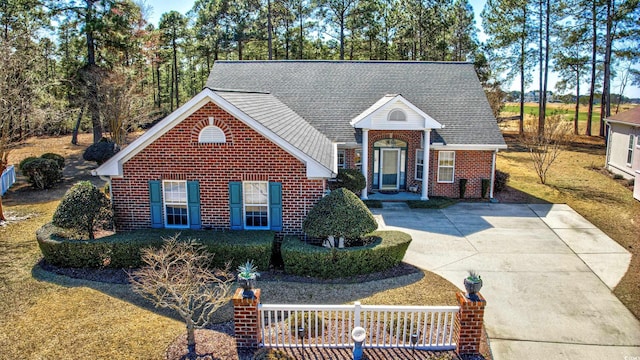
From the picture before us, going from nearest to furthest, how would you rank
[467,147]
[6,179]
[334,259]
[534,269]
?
[334,259], [534,269], [467,147], [6,179]

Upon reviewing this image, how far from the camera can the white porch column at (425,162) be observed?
793 inches

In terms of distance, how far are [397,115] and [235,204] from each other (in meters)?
9.48

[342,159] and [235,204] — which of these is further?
[342,159]

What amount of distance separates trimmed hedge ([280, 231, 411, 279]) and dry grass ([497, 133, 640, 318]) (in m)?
6.01

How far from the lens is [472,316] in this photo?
827 centimetres

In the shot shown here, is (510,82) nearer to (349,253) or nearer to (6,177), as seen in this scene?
(349,253)

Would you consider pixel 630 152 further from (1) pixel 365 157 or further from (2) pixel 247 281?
(2) pixel 247 281

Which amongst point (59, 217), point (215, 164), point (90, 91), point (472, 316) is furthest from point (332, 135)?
point (90, 91)

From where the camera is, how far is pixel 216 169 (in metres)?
13.2

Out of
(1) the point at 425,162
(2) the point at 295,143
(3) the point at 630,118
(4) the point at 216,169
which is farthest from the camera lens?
(3) the point at 630,118

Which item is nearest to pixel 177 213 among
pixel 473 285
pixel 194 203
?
→ pixel 194 203

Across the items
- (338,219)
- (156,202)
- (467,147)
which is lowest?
(338,219)

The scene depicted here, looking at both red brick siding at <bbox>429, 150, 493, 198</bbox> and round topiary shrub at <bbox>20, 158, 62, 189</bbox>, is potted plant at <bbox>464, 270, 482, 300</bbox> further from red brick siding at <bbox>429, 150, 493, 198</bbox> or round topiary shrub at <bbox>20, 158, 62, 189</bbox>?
round topiary shrub at <bbox>20, 158, 62, 189</bbox>

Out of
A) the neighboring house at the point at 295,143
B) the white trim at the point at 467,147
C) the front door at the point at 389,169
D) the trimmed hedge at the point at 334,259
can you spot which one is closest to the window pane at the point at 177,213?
the neighboring house at the point at 295,143
